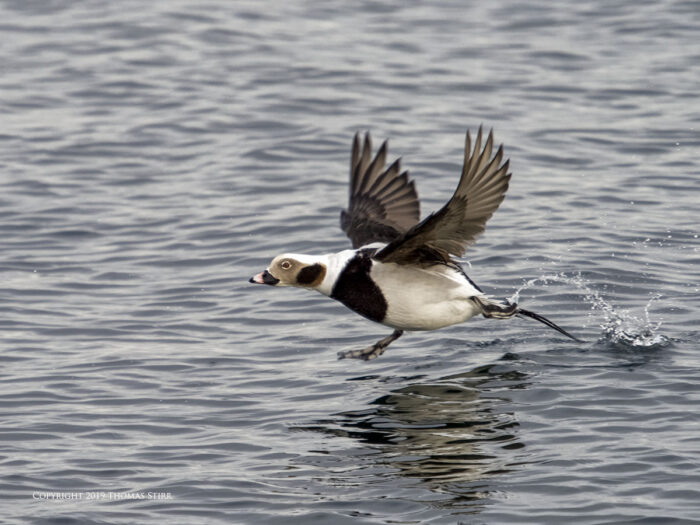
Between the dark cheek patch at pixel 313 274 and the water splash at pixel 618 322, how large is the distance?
1426 mm

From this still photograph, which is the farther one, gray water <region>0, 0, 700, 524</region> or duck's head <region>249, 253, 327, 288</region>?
duck's head <region>249, 253, 327, 288</region>

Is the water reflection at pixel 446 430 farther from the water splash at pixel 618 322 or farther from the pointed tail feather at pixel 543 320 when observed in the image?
the water splash at pixel 618 322

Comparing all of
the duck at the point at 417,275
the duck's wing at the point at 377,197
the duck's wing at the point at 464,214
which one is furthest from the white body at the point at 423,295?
the duck's wing at the point at 377,197

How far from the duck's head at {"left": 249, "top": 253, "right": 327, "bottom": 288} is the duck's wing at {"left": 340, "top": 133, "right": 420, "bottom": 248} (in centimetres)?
84

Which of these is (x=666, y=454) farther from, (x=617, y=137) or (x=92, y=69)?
(x=92, y=69)

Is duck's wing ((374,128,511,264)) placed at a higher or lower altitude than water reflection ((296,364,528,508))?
higher

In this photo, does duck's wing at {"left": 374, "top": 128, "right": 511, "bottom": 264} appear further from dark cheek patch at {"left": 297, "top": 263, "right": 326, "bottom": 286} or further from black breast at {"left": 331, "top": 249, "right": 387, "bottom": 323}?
dark cheek patch at {"left": 297, "top": 263, "right": 326, "bottom": 286}

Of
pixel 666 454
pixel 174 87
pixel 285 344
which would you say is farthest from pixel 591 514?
pixel 174 87

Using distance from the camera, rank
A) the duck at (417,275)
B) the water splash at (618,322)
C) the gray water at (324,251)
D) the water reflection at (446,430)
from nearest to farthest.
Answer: the water reflection at (446,430) → the gray water at (324,251) → the duck at (417,275) → the water splash at (618,322)

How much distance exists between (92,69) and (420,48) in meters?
4.27

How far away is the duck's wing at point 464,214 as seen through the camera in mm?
6820

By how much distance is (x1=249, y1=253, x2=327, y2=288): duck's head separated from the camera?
775 cm

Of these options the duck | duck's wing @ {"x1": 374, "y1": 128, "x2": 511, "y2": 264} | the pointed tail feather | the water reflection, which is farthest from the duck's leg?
the pointed tail feather

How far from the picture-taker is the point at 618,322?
8.38 meters
